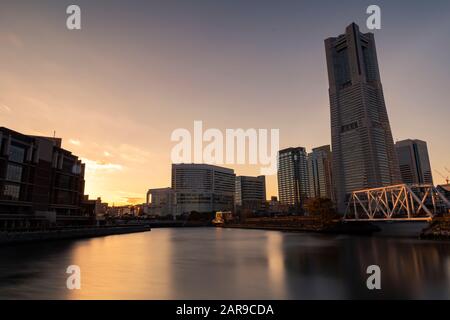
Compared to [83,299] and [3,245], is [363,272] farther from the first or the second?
[3,245]

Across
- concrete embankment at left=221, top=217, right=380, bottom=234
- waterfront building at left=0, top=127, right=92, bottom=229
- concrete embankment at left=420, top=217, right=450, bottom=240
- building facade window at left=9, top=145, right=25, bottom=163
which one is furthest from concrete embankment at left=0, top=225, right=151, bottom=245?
concrete embankment at left=420, top=217, right=450, bottom=240

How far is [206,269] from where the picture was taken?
3519cm

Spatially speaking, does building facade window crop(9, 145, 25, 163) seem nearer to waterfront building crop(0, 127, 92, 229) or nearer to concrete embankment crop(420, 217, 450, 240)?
waterfront building crop(0, 127, 92, 229)

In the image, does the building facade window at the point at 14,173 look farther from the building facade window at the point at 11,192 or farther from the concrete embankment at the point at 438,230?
the concrete embankment at the point at 438,230

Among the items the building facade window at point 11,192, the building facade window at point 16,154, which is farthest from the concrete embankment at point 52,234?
the building facade window at point 16,154

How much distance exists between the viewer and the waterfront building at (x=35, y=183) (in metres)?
80.7

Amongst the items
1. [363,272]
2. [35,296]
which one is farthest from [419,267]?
[35,296]

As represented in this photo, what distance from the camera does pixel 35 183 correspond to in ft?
303

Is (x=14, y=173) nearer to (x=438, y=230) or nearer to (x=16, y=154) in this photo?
(x=16, y=154)

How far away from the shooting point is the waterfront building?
80.7m

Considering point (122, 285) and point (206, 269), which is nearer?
point (122, 285)
